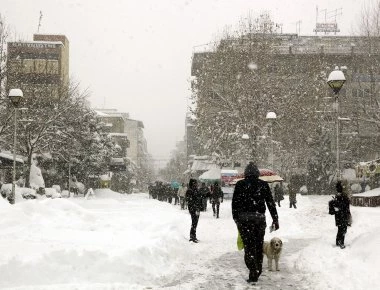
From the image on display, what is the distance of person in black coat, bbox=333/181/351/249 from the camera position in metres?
10.8

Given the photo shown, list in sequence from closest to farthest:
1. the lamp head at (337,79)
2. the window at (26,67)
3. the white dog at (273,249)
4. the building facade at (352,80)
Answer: the white dog at (273,249) → the lamp head at (337,79) → the building facade at (352,80) → the window at (26,67)

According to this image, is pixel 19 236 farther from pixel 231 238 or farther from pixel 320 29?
pixel 320 29

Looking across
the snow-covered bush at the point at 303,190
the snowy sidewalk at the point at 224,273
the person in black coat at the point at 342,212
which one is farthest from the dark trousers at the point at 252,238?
the snow-covered bush at the point at 303,190

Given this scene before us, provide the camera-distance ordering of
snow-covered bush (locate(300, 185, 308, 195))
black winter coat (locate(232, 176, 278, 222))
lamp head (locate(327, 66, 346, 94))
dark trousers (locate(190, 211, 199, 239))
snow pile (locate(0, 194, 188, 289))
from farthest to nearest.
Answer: snow-covered bush (locate(300, 185, 308, 195))
lamp head (locate(327, 66, 346, 94))
dark trousers (locate(190, 211, 199, 239))
black winter coat (locate(232, 176, 278, 222))
snow pile (locate(0, 194, 188, 289))

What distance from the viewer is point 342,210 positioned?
10969mm

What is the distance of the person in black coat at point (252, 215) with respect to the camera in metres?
7.47

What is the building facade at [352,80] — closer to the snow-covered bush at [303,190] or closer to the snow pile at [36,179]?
the snow-covered bush at [303,190]

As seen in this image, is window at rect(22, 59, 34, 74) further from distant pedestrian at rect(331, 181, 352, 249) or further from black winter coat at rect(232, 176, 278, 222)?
black winter coat at rect(232, 176, 278, 222)

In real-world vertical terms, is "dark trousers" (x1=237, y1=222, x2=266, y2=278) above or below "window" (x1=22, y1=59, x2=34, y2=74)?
below

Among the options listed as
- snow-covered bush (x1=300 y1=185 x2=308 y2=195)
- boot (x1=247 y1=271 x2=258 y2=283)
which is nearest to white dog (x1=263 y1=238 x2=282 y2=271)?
boot (x1=247 y1=271 x2=258 y2=283)

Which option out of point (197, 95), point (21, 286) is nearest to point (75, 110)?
point (197, 95)

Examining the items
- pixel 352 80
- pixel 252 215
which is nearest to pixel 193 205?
pixel 252 215

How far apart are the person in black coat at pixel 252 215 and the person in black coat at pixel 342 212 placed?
3727 mm

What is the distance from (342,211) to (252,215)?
167 inches
